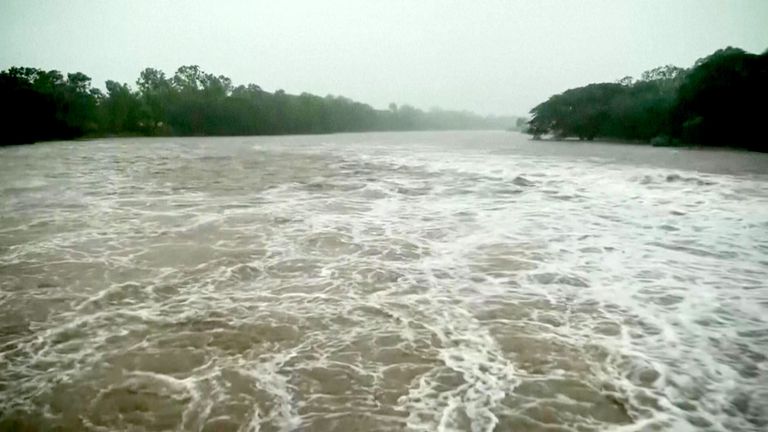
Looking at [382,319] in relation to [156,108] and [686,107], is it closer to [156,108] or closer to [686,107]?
[686,107]

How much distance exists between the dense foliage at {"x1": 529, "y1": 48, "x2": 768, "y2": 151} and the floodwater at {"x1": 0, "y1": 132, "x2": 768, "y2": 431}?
27.2m

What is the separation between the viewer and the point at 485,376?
147 inches

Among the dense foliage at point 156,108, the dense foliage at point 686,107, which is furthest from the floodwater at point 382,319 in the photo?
the dense foliage at point 156,108

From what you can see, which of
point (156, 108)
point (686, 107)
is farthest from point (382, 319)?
point (156, 108)

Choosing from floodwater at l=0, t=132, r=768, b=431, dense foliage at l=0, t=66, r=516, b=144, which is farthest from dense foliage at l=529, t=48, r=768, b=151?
dense foliage at l=0, t=66, r=516, b=144

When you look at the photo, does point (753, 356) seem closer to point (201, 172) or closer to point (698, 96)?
point (201, 172)

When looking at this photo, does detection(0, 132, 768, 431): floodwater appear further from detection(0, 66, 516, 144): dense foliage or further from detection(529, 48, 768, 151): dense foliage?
detection(0, 66, 516, 144): dense foliage

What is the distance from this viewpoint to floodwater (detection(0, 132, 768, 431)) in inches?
130

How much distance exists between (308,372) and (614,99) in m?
52.4

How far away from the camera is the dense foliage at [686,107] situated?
104 ft

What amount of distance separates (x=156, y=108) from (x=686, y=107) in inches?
2429

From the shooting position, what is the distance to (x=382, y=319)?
15.8 feet

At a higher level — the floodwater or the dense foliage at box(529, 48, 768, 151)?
the dense foliage at box(529, 48, 768, 151)

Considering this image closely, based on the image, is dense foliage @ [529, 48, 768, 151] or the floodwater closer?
the floodwater
